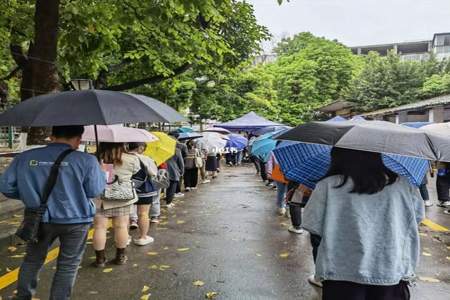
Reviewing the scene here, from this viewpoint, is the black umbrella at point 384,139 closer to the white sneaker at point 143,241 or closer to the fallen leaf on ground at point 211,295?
the fallen leaf on ground at point 211,295

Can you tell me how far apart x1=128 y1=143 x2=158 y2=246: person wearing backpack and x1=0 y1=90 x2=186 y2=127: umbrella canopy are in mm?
2074

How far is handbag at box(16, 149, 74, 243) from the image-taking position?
3295 millimetres

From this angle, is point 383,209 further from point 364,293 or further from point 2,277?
point 2,277

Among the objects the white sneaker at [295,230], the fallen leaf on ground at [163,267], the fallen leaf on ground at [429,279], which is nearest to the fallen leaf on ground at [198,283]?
the fallen leaf on ground at [163,267]

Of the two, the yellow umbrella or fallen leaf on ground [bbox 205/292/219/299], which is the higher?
the yellow umbrella

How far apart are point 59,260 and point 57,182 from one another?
2.02ft

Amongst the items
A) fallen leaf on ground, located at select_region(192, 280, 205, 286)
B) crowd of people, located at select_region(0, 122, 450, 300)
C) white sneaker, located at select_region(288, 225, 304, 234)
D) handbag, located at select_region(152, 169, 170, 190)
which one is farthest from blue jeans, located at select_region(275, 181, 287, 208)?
fallen leaf on ground, located at select_region(192, 280, 205, 286)

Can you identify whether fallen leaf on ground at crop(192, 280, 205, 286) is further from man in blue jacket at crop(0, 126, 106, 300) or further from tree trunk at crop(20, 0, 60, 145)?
tree trunk at crop(20, 0, 60, 145)

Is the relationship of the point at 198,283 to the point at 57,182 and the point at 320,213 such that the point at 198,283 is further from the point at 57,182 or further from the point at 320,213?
the point at 320,213

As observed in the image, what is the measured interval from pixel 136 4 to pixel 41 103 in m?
4.12

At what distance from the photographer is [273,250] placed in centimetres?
597

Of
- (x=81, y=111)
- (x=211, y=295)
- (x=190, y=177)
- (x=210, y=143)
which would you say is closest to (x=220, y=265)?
(x=211, y=295)

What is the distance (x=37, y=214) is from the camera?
3312mm

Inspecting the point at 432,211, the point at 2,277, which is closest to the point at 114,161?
the point at 2,277
